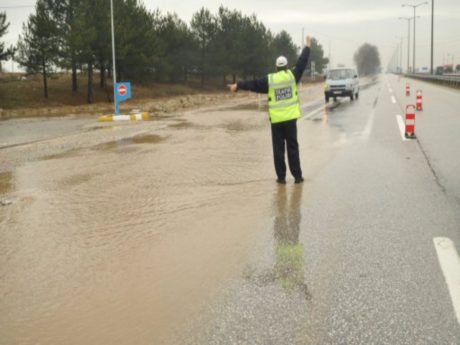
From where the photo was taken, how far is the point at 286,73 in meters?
7.96

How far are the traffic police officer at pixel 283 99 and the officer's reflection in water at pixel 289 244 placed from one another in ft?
2.80

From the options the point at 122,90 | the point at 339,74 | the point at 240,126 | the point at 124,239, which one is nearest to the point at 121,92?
the point at 122,90

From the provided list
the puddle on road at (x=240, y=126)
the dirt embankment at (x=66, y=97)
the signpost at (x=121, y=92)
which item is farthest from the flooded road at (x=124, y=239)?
the dirt embankment at (x=66, y=97)

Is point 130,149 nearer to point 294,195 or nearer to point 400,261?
point 294,195

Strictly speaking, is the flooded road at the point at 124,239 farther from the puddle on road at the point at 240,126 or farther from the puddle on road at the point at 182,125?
the puddle on road at the point at 182,125

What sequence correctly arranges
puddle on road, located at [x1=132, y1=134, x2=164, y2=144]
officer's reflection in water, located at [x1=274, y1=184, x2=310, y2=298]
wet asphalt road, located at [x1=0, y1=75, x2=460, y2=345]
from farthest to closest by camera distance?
puddle on road, located at [x1=132, y1=134, x2=164, y2=144], officer's reflection in water, located at [x1=274, y1=184, x2=310, y2=298], wet asphalt road, located at [x1=0, y1=75, x2=460, y2=345]

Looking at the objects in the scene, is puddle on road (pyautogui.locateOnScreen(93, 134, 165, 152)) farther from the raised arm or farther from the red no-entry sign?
the red no-entry sign

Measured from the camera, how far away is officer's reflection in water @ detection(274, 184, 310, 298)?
13.2 feet

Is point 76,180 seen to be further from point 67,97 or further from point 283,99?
point 67,97

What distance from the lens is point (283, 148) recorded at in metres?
8.20

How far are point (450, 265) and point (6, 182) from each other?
7.17 metres

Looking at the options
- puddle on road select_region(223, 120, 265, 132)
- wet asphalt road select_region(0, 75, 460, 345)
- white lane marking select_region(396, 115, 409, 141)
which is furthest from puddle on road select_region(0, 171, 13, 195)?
white lane marking select_region(396, 115, 409, 141)

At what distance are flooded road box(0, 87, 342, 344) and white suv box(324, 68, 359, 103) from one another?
776 inches

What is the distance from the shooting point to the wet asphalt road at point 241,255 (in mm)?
3326
